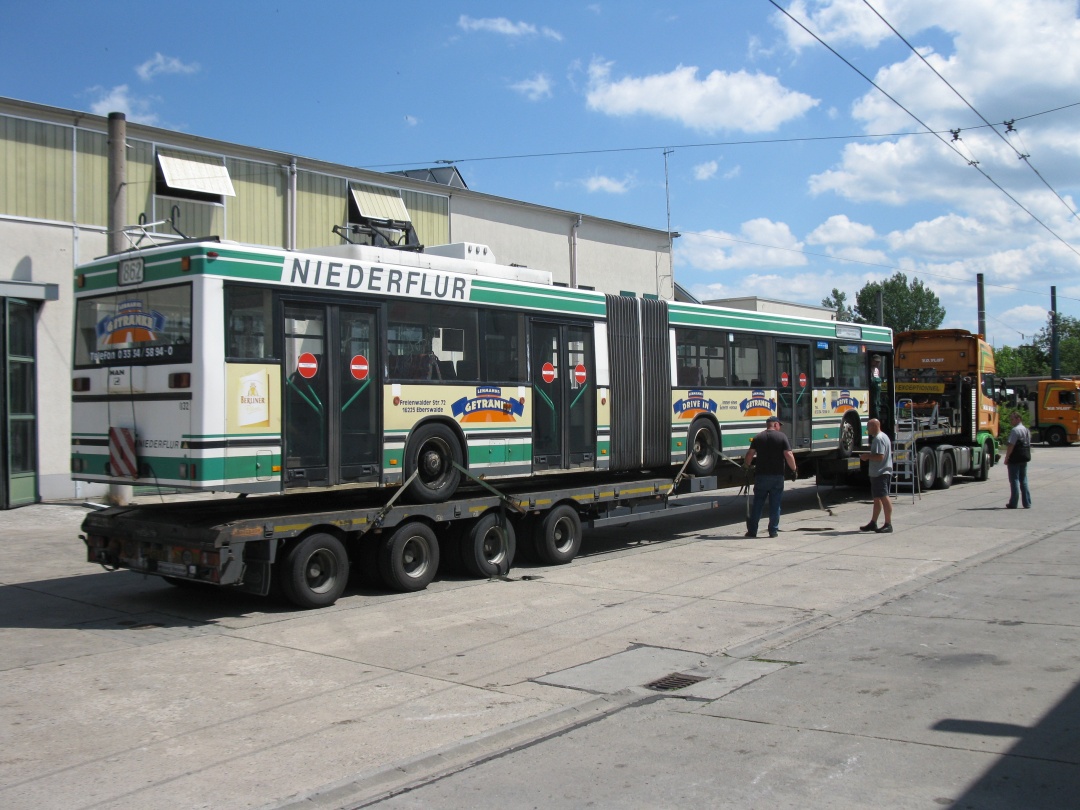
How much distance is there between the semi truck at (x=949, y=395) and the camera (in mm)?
24406

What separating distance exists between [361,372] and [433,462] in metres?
1.49

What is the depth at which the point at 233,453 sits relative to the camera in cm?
936

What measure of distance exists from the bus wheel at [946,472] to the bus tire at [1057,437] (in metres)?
26.4

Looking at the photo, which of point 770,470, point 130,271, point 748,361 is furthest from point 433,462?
point 748,361

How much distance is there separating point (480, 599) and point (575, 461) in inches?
126

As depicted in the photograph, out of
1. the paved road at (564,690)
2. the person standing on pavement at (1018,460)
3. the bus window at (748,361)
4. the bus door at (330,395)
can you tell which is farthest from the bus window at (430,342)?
the person standing on pavement at (1018,460)

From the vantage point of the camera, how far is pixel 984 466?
1025 inches

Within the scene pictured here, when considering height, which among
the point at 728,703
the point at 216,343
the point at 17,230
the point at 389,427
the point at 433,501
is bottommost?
the point at 728,703

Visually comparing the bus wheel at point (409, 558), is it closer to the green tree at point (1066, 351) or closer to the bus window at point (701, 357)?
the bus window at point (701, 357)

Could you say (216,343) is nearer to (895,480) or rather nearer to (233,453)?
(233,453)

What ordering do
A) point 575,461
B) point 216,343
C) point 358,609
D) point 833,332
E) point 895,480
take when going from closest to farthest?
1. point 216,343
2. point 358,609
3. point 575,461
4. point 833,332
5. point 895,480

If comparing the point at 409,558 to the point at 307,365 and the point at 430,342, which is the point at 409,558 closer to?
the point at 430,342

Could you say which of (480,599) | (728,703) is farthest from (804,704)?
(480,599)

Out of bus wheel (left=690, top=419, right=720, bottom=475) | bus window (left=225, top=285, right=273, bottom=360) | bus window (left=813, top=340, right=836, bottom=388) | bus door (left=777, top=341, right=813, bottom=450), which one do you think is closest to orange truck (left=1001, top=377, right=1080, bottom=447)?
bus window (left=813, top=340, right=836, bottom=388)
